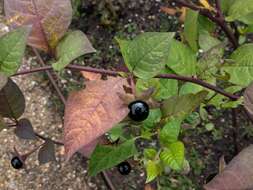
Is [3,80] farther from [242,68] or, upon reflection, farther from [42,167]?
[42,167]

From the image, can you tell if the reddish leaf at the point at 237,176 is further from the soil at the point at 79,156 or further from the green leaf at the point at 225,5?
the soil at the point at 79,156

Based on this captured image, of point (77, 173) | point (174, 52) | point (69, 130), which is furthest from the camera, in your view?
point (77, 173)

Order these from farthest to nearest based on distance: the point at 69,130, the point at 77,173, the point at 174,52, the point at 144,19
Result: the point at 144,19, the point at 77,173, the point at 174,52, the point at 69,130

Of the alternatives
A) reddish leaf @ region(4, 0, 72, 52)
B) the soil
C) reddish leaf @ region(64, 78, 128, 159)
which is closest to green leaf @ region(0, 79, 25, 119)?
reddish leaf @ region(4, 0, 72, 52)

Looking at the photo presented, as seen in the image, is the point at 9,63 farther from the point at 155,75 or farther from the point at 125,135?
the point at 125,135

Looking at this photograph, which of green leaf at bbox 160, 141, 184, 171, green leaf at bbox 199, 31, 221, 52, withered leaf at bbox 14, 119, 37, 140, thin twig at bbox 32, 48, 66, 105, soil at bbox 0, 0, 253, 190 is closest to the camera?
green leaf at bbox 160, 141, 184, 171

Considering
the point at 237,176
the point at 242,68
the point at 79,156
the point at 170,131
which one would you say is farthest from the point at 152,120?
the point at 79,156

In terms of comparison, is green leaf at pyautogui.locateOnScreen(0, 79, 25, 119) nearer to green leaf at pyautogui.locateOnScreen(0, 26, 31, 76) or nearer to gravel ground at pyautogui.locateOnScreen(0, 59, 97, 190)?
green leaf at pyautogui.locateOnScreen(0, 26, 31, 76)

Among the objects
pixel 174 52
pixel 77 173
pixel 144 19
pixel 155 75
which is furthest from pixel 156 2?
pixel 155 75
